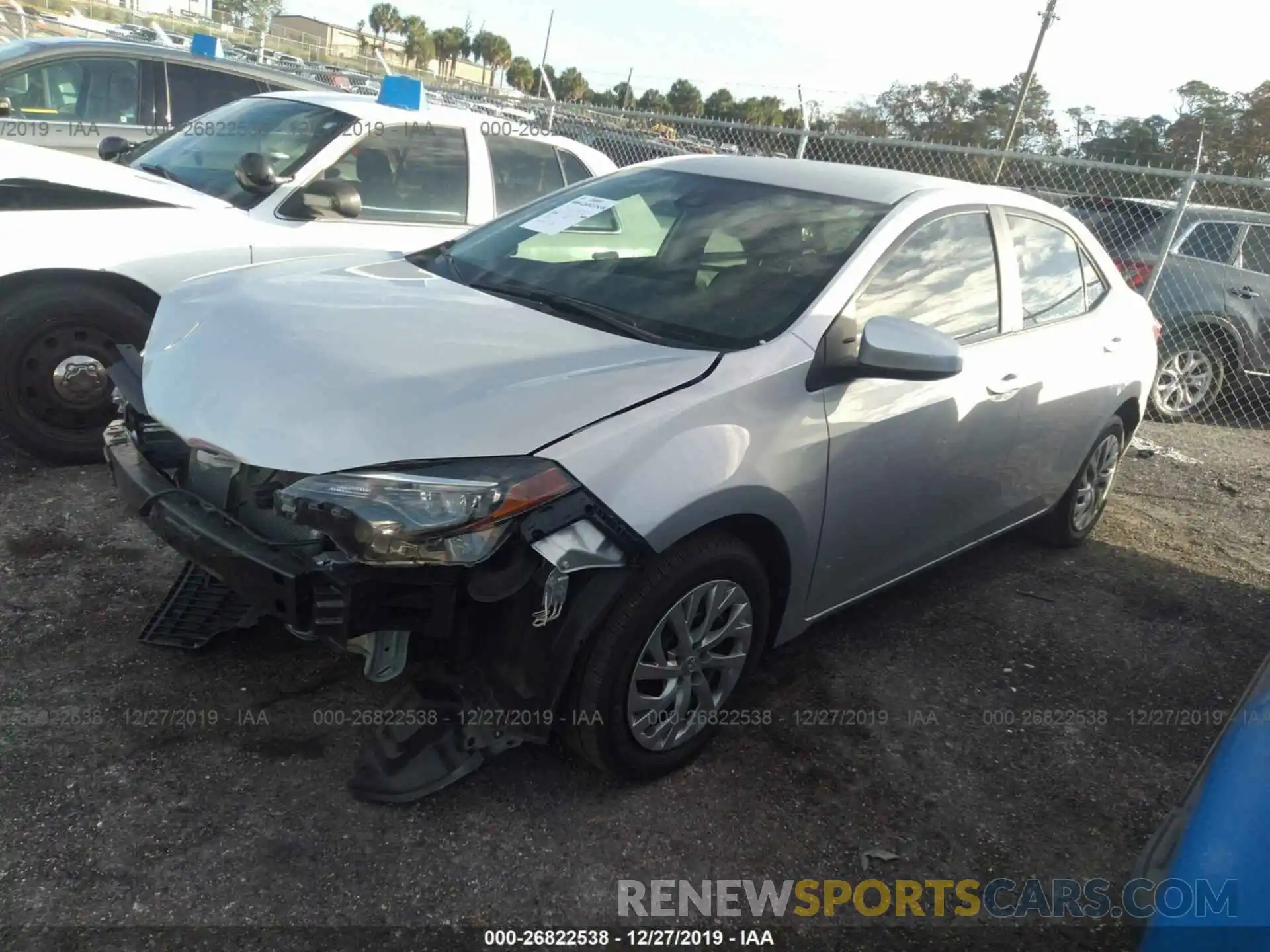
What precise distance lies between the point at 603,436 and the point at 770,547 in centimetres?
77

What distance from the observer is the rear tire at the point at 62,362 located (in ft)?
13.7

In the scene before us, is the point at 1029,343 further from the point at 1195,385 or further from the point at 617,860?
the point at 1195,385

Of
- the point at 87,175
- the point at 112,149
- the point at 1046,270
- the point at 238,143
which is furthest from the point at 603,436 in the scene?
the point at 112,149

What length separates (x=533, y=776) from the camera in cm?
285

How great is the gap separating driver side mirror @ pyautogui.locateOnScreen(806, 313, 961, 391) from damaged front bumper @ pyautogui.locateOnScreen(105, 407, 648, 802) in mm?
906

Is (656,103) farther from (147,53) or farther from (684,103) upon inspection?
(147,53)

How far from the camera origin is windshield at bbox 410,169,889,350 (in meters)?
3.03

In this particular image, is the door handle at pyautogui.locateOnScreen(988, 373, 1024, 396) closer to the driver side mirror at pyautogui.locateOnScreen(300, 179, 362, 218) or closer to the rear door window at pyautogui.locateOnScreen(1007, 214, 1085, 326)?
the rear door window at pyautogui.locateOnScreen(1007, 214, 1085, 326)

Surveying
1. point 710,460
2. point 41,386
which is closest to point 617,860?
point 710,460

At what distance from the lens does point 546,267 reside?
11.3ft

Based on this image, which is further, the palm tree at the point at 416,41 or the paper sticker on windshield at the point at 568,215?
the palm tree at the point at 416,41

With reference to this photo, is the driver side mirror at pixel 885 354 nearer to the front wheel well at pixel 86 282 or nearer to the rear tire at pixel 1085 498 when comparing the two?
the rear tire at pixel 1085 498

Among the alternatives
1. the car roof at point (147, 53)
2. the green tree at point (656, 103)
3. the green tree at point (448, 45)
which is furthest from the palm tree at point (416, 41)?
the car roof at point (147, 53)

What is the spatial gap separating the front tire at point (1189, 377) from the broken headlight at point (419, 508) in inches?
292
